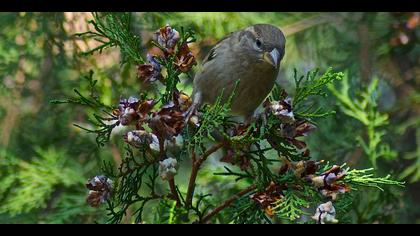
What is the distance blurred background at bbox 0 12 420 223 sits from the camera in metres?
2.96

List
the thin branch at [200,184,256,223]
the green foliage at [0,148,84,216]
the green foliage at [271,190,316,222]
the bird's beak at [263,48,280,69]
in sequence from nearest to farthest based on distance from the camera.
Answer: the green foliage at [271,190,316,222]
the thin branch at [200,184,256,223]
the bird's beak at [263,48,280,69]
the green foliage at [0,148,84,216]

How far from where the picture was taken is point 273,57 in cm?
215

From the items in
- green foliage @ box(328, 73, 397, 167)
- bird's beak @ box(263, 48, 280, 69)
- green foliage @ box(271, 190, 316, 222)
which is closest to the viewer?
green foliage @ box(271, 190, 316, 222)

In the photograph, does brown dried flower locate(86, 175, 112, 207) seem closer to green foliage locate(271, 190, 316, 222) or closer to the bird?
green foliage locate(271, 190, 316, 222)

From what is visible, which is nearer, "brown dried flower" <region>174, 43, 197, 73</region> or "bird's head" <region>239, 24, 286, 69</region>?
"brown dried flower" <region>174, 43, 197, 73</region>

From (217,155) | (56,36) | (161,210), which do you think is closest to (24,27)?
(56,36)

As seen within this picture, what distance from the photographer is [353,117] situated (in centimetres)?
316

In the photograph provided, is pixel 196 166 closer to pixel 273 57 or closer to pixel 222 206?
pixel 222 206

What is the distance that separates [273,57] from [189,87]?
1.04m

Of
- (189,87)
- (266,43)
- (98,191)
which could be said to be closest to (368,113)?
(189,87)

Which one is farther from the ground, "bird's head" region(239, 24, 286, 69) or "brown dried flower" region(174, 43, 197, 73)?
"bird's head" region(239, 24, 286, 69)

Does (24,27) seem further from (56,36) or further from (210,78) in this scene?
(210,78)

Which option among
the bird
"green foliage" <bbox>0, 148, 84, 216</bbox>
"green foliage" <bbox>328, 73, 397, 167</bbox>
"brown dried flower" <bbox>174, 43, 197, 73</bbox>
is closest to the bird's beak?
the bird

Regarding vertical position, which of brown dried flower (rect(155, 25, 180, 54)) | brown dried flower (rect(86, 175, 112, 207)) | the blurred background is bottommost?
brown dried flower (rect(86, 175, 112, 207))
